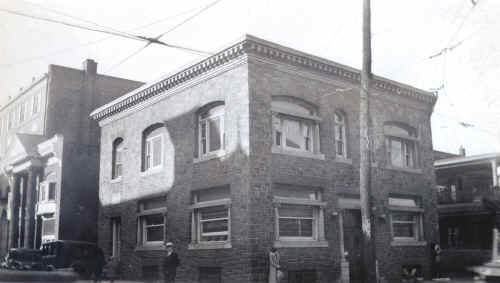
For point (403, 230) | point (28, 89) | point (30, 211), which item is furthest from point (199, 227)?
point (28, 89)

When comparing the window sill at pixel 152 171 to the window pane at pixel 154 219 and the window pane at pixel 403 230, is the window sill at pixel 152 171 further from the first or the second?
the window pane at pixel 403 230

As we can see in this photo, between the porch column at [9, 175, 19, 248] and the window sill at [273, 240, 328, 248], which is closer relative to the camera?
the window sill at [273, 240, 328, 248]

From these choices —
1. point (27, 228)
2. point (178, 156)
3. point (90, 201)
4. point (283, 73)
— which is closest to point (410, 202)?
point (283, 73)

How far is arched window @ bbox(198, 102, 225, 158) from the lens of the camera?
20.6 meters

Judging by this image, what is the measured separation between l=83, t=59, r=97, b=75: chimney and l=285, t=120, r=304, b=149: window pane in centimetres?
2274

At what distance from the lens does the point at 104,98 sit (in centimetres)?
3859

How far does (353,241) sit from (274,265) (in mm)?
5671

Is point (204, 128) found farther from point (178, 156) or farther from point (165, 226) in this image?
point (165, 226)

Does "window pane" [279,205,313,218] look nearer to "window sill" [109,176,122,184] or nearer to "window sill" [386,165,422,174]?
"window sill" [386,165,422,174]

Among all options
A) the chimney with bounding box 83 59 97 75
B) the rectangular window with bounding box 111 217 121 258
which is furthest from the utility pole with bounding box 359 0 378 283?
the chimney with bounding box 83 59 97 75

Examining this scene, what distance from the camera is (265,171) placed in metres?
18.8

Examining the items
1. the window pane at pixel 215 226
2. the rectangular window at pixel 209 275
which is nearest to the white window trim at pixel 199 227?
the window pane at pixel 215 226

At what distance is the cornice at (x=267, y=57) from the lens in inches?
759

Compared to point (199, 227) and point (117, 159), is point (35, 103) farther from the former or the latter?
point (199, 227)
